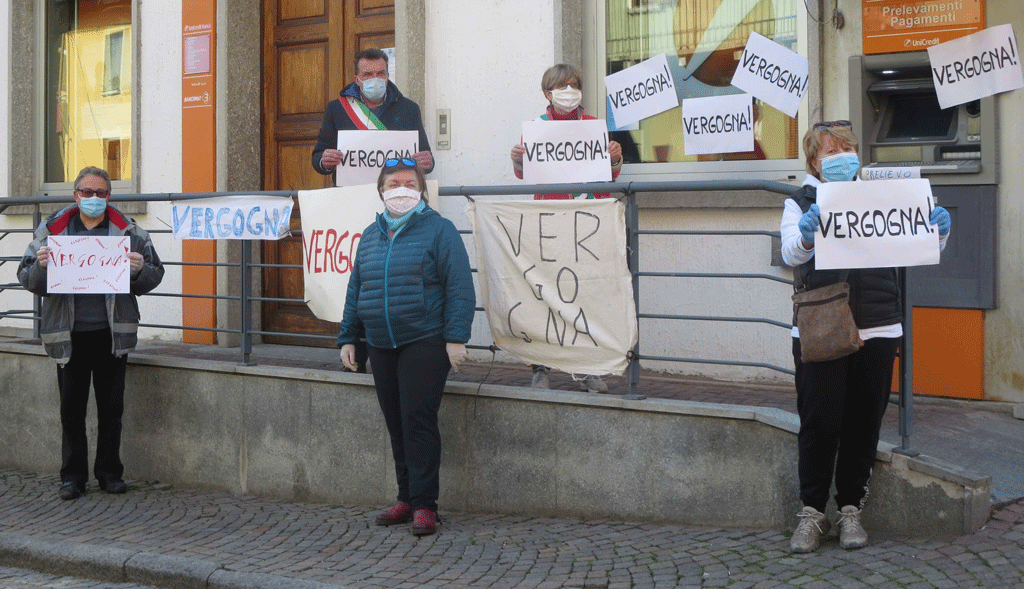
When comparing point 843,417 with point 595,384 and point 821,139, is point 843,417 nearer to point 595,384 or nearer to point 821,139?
point 821,139

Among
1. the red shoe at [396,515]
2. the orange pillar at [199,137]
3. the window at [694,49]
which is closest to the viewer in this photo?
the red shoe at [396,515]

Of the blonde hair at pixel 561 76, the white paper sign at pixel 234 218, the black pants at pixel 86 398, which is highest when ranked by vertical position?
the blonde hair at pixel 561 76

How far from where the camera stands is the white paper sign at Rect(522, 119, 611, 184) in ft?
21.3

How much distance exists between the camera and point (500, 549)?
5.67 meters

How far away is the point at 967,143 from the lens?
682 centimetres

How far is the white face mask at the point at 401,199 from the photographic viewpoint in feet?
19.2

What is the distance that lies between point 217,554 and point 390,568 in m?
0.98

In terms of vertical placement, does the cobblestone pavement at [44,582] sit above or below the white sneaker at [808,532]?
below

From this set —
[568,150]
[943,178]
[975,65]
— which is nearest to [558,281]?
[568,150]

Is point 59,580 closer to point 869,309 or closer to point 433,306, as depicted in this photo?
point 433,306

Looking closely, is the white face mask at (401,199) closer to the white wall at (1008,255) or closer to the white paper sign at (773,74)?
the white paper sign at (773,74)

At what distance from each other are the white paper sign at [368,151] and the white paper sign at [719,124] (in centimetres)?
174

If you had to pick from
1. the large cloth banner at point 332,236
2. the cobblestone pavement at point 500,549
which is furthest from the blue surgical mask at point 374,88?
the cobblestone pavement at point 500,549

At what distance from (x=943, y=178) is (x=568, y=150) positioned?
2229 mm
